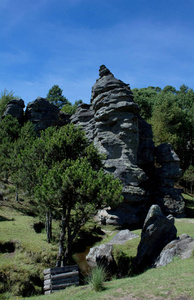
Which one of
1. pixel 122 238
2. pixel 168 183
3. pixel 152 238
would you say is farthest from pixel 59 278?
pixel 168 183

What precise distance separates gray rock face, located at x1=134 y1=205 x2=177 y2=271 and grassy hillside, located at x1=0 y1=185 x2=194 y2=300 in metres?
3.19

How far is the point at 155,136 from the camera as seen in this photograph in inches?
2709

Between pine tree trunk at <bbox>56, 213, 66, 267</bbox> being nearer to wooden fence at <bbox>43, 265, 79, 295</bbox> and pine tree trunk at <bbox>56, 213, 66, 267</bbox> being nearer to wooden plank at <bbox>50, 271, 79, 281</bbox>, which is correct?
wooden fence at <bbox>43, 265, 79, 295</bbox>

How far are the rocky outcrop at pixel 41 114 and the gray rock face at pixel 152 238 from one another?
154ft

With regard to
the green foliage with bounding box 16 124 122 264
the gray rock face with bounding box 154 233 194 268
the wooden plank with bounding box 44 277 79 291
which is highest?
the green foliage with bounding box 16 124 122 264

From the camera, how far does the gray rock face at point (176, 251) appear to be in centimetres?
1741

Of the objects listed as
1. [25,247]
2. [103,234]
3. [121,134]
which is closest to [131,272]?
[25,247]

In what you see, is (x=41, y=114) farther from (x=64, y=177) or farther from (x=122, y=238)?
(x=64, y=177)

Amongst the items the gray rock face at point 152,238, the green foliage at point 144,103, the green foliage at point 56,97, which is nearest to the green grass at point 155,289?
the gray rock face at point 152,238

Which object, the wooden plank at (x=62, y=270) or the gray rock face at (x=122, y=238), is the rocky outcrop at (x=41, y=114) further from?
the wooden plank at (x=62, y=270)

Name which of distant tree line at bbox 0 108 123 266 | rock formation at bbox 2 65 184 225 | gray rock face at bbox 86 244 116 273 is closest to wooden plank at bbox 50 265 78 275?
distant tree line at bbox 0 108 123 266

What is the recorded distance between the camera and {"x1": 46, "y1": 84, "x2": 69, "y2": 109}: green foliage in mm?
108125

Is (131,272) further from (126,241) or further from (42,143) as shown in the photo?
(42,143)

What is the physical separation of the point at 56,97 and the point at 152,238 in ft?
318
